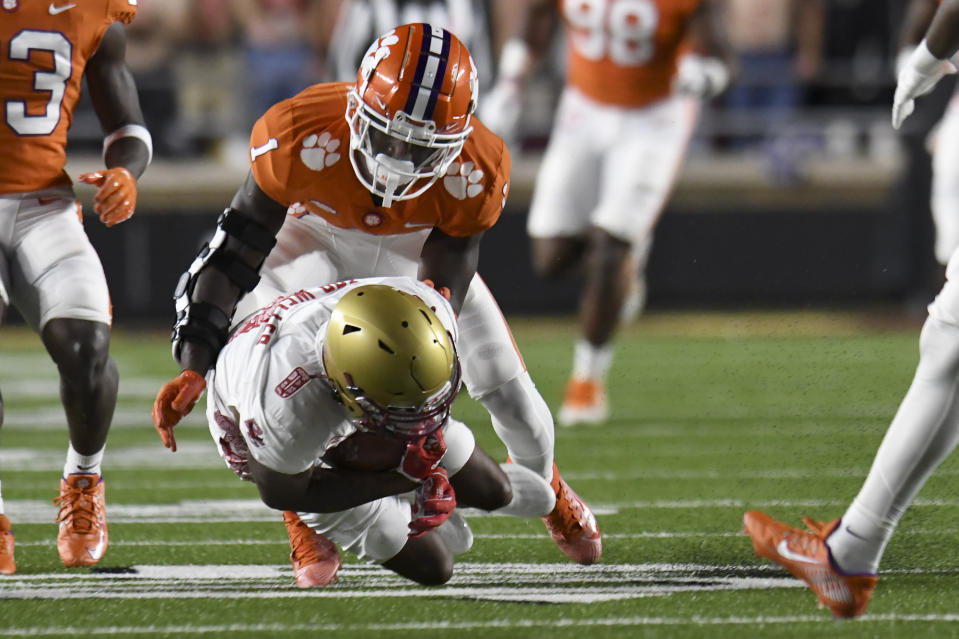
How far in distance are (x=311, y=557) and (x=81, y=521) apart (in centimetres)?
64

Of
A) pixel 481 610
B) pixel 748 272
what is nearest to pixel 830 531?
pixel 481 610

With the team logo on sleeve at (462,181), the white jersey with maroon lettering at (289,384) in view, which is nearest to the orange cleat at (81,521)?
the white jersey with maroon lettering at (289,384)

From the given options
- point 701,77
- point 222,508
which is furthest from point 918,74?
point 701,77

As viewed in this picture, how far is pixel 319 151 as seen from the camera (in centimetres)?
336

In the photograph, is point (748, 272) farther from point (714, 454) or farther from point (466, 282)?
point (466, 282)

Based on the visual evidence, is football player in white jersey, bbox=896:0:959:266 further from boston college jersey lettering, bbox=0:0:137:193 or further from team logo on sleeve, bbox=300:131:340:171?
boston college jersey lettering, bbox=0:0:137:193

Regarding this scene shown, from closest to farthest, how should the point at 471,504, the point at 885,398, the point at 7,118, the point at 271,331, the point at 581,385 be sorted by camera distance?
1. the point at 271,331
2. the point at 471,504
3. the point at 7,118
4. the point at 581,385
5. the point at 885,398

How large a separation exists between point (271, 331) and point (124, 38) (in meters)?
1.28

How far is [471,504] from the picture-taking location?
3242 mm

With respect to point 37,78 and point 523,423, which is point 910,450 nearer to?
point 523,423

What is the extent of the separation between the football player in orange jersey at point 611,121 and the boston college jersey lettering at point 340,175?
2.52 meters

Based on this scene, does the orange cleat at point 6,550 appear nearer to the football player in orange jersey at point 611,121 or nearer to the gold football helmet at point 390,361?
the gold football helmet at point 390,361

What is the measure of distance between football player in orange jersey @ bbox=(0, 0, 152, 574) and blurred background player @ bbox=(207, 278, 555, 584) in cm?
47

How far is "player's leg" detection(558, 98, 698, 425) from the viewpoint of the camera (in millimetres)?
5867
